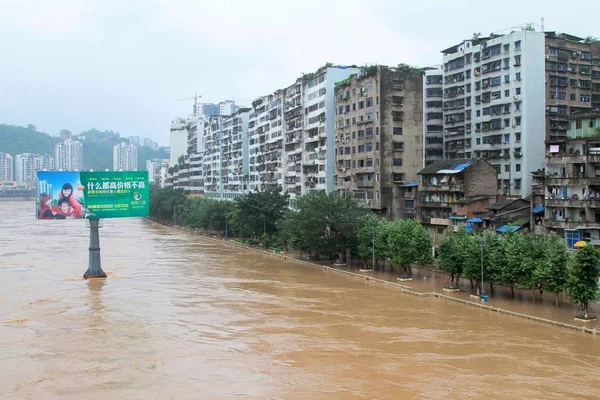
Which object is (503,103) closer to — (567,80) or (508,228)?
(567,80)

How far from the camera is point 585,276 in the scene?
85.5 ft

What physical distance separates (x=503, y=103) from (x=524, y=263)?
74.1 ft

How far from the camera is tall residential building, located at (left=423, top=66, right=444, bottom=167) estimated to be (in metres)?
55.5

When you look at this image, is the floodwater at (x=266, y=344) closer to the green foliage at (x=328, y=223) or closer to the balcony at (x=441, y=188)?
the green foliage at (x=328, y=223)

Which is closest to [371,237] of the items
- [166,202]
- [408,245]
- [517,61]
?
[408,245]

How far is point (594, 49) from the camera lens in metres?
50.4

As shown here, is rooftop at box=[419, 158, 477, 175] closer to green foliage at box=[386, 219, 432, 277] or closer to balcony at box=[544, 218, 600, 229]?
green foliage at box=[386, 219, 432, 277]

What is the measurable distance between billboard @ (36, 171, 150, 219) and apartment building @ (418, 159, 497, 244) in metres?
20.6

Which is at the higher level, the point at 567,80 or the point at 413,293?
the point at 567,80

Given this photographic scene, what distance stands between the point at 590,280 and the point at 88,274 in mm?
27792

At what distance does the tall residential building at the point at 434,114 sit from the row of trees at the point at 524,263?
20.5 metres

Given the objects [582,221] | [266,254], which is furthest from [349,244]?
[582,221]

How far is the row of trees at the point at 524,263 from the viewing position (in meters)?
26.1

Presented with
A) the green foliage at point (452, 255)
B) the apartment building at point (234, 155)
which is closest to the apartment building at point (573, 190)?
the green foliage at point (452, 255)
